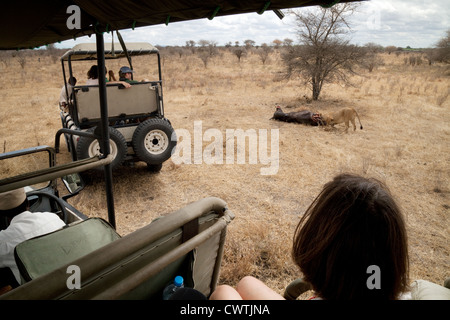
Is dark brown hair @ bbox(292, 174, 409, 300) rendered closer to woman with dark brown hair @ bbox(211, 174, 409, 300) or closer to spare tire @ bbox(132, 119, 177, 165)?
woman with dark brown hair @ bbox(211, 174, 409, 300)

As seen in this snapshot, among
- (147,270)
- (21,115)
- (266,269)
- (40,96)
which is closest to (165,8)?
(147,270)

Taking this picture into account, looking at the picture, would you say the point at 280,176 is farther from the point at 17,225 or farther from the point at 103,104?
the point at 17,225

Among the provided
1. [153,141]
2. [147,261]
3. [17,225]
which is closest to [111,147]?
[153,141]

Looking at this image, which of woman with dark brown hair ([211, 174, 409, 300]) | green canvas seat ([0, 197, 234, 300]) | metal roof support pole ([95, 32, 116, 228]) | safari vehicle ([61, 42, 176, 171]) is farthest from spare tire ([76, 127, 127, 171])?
woman with dark brown hair ([211, 174, 409, 300])

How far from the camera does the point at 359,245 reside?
107cm

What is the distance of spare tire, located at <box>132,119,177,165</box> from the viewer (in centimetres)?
437

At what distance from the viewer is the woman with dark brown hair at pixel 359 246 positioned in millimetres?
1071

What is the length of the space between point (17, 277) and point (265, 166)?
4371mm

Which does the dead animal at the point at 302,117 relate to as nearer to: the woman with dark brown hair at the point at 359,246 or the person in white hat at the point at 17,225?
the woman with dark brown hair at the point at 359,246

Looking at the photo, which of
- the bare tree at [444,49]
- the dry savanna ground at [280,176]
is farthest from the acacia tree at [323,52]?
the bare tree at [444,49]

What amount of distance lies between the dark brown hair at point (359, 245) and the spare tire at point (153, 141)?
144 inches

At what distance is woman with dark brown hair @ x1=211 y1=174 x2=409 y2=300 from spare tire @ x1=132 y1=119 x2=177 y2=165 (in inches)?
144

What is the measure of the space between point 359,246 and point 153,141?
3.92 metres
